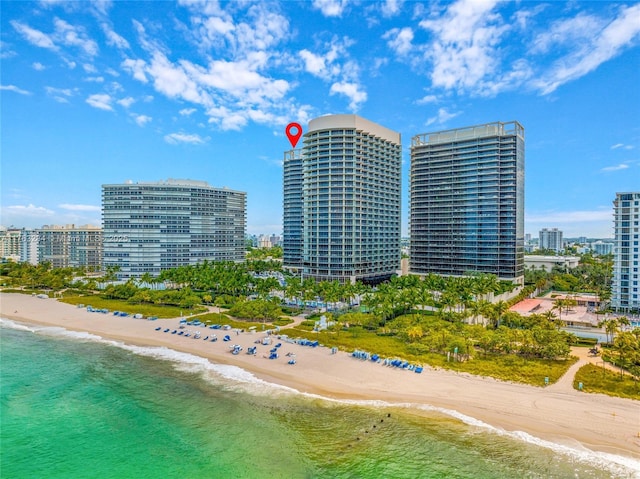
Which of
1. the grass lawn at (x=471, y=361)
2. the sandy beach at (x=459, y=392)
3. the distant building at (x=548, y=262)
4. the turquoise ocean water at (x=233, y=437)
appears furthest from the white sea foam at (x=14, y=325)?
the distant building at (x=548, y=262)

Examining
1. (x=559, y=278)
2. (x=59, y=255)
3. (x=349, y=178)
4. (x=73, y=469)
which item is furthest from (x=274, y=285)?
(x=59, y=255)

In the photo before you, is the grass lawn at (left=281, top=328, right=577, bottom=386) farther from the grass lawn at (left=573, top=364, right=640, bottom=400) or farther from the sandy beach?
the grass lawn at (left=573, top=364, right=640, bottom=400)

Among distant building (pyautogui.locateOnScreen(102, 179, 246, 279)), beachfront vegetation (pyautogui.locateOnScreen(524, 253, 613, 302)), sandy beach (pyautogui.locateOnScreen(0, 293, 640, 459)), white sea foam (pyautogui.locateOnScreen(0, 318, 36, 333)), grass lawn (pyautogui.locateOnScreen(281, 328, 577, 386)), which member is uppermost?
distant building (pyautogui.locateOnScreen(102, 179, 246, 279))

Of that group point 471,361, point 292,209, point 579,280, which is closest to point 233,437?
point 471,361

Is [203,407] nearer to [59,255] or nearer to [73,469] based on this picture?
[73,469]

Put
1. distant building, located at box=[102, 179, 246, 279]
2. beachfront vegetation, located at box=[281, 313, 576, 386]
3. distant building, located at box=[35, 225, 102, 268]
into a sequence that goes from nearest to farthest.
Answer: beachfront vegetation, located at box=[281, 313, 576, 386] → distant building, located at box=[102, 179, 246, 279] → distant building, located at box=[35, 225, 102, 268]

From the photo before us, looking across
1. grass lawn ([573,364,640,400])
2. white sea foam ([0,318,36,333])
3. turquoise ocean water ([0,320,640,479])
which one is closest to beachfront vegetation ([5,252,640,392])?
grass lawn ([573,364,640,400])
